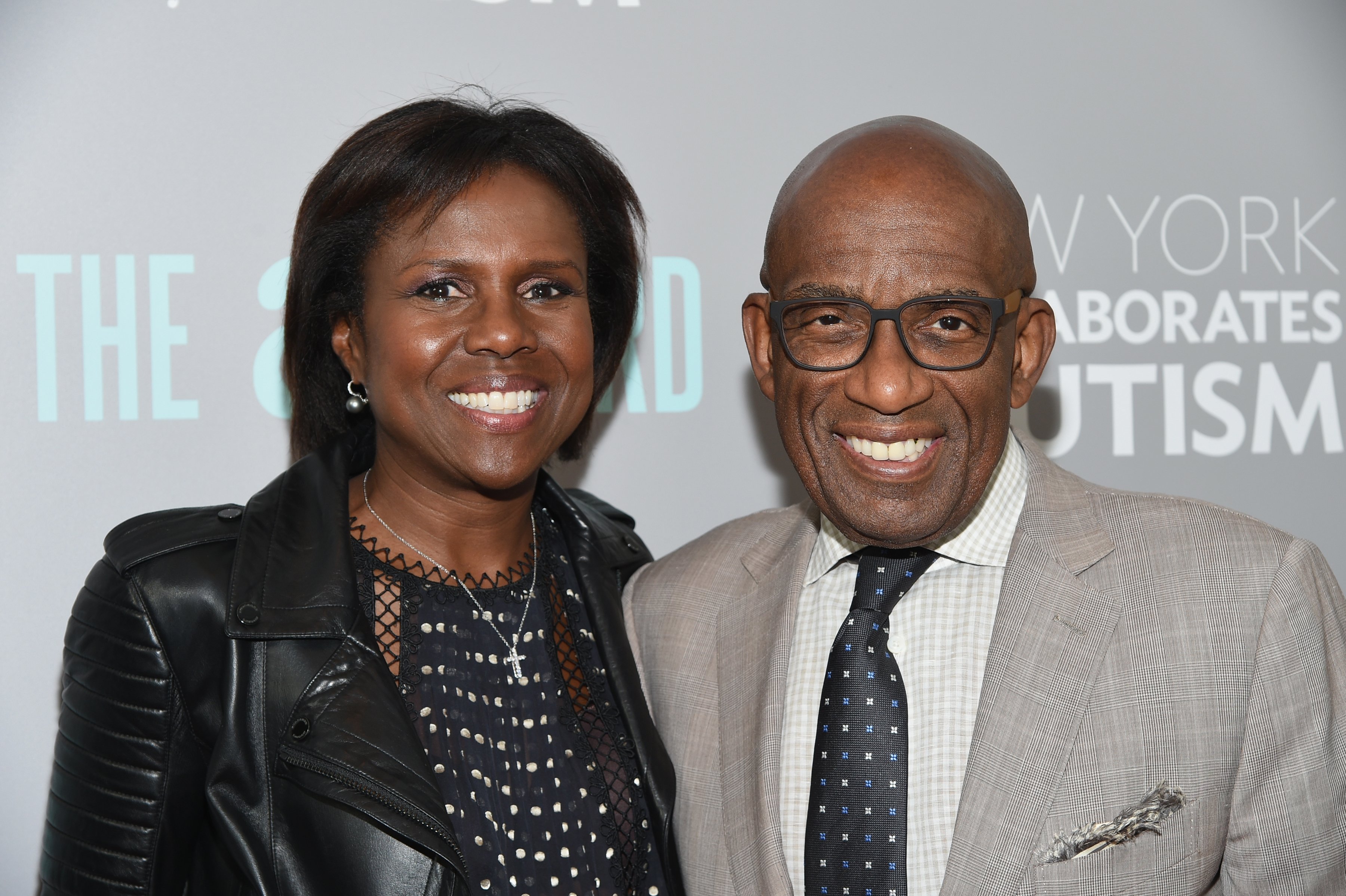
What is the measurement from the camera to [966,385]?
1.53 meters

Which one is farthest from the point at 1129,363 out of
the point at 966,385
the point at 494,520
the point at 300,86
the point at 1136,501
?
the point at 300,86

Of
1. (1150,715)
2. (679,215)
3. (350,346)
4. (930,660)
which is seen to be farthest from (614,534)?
(1150,715)

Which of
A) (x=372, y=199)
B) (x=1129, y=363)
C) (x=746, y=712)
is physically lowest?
(x=746, y=712)

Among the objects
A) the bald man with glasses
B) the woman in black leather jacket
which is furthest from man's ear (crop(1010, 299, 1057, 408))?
the woman in black leather jacket

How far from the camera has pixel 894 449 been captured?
154 cm

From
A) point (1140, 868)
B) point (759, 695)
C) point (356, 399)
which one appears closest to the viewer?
point (1140, 868)

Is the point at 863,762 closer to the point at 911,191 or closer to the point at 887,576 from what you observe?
the point at 887,576

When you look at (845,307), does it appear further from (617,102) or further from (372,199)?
(617,102)

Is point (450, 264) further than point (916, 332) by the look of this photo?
Yes

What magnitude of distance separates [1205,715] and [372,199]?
1465 millimetres

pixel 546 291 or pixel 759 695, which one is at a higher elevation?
pixel 546 291

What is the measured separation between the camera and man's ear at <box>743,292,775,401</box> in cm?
175

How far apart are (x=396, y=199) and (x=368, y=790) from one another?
0.92 metres

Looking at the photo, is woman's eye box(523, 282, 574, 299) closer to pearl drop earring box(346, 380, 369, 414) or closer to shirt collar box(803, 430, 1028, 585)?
pearl drop earring box(346, 380, 369, 414)
